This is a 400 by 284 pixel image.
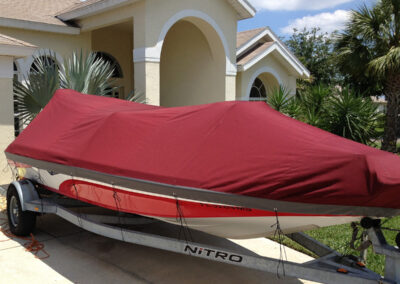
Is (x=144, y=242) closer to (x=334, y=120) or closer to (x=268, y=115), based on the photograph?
(x=268, y=115)

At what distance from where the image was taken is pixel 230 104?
169 inches

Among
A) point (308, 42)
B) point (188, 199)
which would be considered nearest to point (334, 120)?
point (188, 199)

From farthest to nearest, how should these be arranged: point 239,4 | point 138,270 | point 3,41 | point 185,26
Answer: point 185,26 → point 239,4 → point 3,41 → point 138,270

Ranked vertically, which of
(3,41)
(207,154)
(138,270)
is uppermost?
(3,41)

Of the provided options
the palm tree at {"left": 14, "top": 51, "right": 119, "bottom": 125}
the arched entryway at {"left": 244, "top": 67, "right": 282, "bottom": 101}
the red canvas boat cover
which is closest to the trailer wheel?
the red canvas boat cover

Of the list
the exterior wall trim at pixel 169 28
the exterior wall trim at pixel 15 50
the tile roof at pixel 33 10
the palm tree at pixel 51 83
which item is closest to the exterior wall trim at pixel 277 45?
the exterior wall trim at pixel 169 28

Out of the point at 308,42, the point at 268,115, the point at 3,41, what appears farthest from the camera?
the point at 308,42

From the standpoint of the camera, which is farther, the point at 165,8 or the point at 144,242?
the point at 165,8

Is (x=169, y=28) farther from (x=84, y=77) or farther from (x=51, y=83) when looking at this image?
(x=51, y=83)

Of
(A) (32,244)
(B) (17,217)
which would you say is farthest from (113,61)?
(A) (32,244)

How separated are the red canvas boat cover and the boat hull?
205mm

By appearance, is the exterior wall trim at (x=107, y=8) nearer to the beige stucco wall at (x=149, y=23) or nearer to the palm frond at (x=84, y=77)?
the beige stucco wall at (x=149, y=23)

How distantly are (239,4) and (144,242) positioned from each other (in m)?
11.5

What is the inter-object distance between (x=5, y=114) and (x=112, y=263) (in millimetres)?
5716
